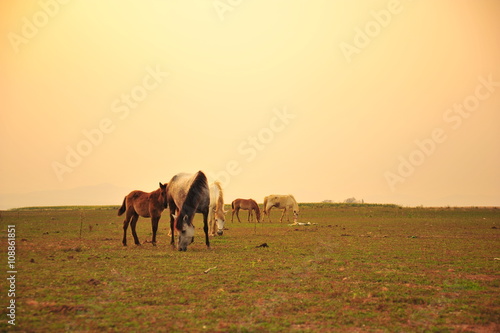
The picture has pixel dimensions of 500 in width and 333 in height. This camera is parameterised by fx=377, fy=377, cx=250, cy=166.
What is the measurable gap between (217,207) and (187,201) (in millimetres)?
7023

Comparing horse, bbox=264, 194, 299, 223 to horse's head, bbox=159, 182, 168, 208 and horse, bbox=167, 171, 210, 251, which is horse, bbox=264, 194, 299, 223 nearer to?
horse's head, bbox=159, 182, 168, 208

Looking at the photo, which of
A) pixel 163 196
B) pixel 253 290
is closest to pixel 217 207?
pixel 163 196

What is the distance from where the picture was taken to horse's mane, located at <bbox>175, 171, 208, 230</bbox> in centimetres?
1675

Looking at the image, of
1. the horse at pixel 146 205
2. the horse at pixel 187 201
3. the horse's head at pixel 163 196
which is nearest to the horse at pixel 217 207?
the horse at pixel 187 201

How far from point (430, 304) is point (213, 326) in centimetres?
532

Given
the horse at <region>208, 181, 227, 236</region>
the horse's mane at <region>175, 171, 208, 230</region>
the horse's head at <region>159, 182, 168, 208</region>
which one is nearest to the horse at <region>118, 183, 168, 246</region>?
the horse's head at <region>159, 182, 168, 208</region>

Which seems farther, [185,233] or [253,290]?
[185,233]

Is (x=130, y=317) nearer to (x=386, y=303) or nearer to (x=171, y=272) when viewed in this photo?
(x=171, y=272)

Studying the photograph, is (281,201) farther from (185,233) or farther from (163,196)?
(185,233)

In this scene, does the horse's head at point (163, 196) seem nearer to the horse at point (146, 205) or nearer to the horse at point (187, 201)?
the horse at point (146, 205)

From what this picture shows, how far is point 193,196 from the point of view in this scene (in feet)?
56.7

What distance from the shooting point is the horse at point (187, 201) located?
1689 centimetres

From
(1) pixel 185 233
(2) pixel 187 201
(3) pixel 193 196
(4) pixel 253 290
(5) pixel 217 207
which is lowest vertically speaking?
(4) pixel 253 290

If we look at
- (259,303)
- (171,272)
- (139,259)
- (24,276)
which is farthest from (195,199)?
(259,303)
